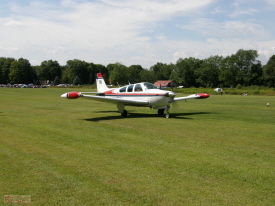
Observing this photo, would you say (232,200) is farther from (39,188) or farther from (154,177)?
(39,188)

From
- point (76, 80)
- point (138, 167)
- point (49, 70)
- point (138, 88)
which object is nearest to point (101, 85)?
point (138, 88)

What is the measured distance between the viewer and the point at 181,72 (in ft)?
379

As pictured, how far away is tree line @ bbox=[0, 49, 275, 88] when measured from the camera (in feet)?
330

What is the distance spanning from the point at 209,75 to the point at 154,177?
353 feet

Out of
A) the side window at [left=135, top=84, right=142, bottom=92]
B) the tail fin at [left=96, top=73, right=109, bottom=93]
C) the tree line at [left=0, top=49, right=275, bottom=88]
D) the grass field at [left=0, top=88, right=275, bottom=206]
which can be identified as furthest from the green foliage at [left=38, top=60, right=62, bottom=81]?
the grass field at [left=0, top=88, right=275, bottom=206]

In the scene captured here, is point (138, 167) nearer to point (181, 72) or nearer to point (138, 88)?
point (138, 88)

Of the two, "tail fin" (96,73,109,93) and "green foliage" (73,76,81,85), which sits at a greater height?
"green foliage" (73,76,81,85)

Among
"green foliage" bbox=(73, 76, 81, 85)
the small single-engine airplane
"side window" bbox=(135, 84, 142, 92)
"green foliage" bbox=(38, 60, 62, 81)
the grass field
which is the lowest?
the grass field

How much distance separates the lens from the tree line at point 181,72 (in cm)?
10044

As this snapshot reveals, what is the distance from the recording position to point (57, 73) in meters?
156

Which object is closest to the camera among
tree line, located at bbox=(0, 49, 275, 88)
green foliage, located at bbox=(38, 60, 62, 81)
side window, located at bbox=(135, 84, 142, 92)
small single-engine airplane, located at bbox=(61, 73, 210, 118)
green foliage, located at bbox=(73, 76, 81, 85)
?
small single-engine airplane, located at bbox=(61, 73, 210, 118)

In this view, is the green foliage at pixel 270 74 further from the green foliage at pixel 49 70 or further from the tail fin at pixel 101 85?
the green foliage at pixel 49 70

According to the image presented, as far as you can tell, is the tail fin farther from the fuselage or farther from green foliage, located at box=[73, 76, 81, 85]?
green foliage, located at box=[73, 76, 81, 85]

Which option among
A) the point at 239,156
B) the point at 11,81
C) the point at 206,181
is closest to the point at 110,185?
the point at 206,181
